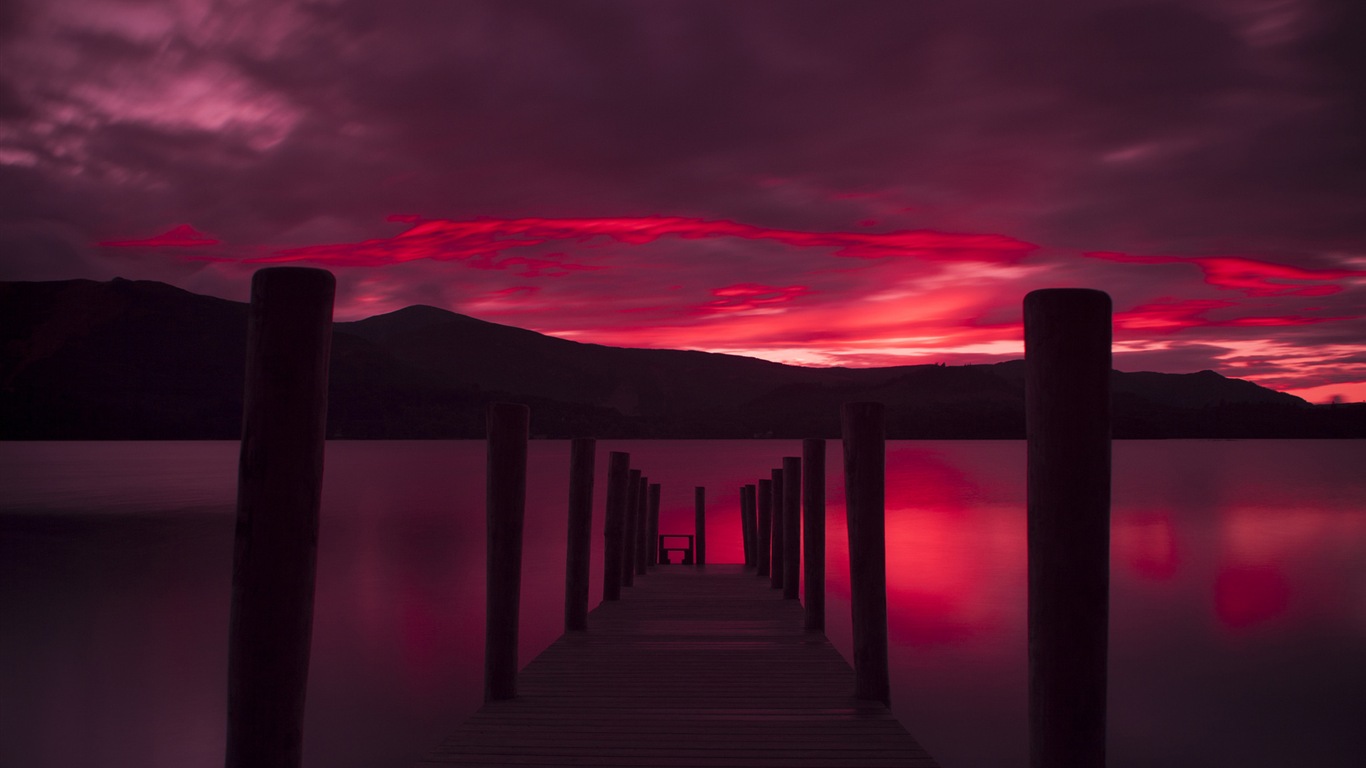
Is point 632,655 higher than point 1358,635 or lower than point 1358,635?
higher

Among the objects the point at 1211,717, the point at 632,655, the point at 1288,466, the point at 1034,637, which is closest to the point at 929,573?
the point at 1211,717

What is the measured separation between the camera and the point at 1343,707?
42.8 ft

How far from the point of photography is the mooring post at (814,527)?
8.18m

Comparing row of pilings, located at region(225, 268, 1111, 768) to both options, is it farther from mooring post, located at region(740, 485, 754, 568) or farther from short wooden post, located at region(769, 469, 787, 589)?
mooring post, located at region(740, 485, 754, 568)

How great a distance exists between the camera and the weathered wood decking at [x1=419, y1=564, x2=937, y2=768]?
490cm

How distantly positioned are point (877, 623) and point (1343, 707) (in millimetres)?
11067

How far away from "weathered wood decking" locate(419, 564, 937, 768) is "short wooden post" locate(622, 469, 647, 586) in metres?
3.70

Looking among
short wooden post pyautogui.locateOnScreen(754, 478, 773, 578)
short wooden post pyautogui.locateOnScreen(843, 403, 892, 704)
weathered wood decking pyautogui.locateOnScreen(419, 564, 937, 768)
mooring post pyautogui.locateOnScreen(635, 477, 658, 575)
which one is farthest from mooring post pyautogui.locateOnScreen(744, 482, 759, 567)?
short wooden post pyautogui.locateOnScreen(843, 403, 892, 704)

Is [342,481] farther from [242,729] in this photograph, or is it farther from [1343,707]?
[242,729]

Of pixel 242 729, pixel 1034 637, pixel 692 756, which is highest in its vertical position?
pixel 1034 637

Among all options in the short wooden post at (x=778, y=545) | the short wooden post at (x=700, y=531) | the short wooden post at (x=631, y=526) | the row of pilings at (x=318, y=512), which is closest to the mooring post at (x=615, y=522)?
the short wooden post at (x=631, y=526)

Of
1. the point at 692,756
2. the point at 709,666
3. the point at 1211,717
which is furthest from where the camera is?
the point at 1211,717

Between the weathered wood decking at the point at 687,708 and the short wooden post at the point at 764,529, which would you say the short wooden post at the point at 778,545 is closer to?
the short wooden post at the point at 764,529

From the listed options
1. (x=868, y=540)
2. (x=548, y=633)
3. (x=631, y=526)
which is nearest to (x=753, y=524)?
(x=631, y=526)
